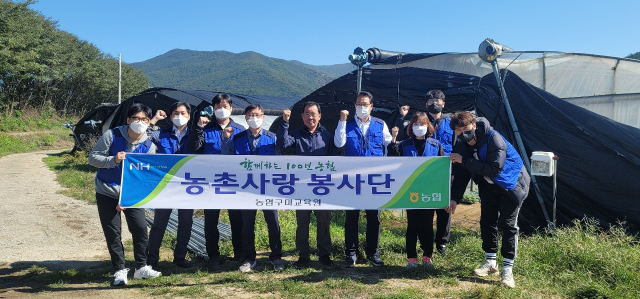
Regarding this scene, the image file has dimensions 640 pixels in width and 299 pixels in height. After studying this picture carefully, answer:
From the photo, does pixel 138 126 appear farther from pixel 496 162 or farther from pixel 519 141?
pixel 519 141

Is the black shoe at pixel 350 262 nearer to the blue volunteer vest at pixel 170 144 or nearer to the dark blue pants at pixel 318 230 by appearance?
the dark blue pants at pixel 318 230

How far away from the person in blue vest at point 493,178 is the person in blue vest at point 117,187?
9.29 feet

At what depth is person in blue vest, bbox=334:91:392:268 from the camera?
175 inches

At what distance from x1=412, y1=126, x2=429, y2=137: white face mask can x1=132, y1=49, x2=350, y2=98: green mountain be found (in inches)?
2996

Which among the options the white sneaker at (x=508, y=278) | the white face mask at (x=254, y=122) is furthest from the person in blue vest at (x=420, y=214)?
the white face mask at (x=254, y=122)

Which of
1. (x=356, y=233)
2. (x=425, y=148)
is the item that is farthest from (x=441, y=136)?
(x=356, y=233)

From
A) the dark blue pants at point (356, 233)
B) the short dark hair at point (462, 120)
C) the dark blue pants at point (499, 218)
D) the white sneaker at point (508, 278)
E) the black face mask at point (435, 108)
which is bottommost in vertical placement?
the white sneaker at point (508, 278)

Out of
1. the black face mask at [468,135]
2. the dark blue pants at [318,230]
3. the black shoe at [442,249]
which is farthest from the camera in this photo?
the black shoe at [442,249]

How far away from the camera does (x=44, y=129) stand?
27.8 meters

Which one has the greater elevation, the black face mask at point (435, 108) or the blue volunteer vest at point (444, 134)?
the black face mask at point (435, 108)

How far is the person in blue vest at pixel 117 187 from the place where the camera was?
13.1ft

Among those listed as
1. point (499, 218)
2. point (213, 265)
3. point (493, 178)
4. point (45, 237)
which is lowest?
point (45, 237)

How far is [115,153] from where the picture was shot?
4078 mm

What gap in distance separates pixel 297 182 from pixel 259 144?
0.53m
